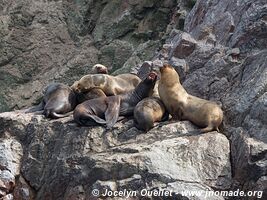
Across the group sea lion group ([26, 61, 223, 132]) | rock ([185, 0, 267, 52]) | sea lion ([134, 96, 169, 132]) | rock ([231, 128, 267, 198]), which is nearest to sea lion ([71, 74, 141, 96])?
sea lion group ([26, 61, 223, 132])

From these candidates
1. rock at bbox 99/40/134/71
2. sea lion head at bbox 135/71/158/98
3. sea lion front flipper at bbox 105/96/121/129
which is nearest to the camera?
sea lion front flipper at bbox 105/96/121/129

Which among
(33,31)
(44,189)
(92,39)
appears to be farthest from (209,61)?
(33,31)

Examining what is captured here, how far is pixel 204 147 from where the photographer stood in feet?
29.4

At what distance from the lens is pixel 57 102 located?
10.9m

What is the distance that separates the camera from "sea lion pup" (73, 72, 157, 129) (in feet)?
32.6

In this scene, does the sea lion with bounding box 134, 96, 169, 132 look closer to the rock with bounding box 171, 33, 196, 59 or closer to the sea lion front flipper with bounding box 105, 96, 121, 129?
the sea lion front flipper with bounding box 105, 96, 121, 129

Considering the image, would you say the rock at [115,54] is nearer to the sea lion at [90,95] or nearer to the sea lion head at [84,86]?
the sea lion head at [84,86]

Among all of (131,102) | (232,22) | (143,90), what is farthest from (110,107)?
(232,22)

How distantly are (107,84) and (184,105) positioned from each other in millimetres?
2077

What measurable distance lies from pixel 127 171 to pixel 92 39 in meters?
8.50

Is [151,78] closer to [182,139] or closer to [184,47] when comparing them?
[184,47]

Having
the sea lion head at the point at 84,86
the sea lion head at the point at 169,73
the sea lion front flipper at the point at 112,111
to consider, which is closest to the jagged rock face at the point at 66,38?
the sea lion head at the point at 84,86

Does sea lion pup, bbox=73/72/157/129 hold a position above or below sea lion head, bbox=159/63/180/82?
below

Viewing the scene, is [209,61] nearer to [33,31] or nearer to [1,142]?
[1,142]
